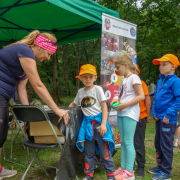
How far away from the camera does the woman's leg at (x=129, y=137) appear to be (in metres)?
2.42

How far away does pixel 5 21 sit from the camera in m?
4.81

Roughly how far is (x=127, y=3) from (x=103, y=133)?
37.6 ft

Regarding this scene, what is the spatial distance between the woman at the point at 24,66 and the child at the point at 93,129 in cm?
44

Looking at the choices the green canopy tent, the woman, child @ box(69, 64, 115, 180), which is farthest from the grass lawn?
the green canopy tent

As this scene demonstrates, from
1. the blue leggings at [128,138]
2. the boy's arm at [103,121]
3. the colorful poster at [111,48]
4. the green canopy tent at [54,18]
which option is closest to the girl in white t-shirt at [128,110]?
the blue leggings at [128,138]

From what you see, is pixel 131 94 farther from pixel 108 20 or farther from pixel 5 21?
pixel 5 21

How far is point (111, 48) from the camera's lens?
3.63 metres

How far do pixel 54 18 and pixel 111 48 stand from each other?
1835mm

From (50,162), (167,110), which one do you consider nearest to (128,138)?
(167,110)

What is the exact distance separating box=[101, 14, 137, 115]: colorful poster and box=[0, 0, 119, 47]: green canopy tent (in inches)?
10.2

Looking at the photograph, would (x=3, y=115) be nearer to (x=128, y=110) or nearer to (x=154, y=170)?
(x=128, y=110)

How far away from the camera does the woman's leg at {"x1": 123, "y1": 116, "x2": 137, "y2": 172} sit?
242cm

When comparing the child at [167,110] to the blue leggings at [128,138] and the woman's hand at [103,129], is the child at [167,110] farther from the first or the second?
the woman's hand at [103,129]

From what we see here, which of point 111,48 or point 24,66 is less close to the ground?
point 111,48
